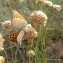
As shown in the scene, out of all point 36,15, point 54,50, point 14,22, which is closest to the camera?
point 14,22

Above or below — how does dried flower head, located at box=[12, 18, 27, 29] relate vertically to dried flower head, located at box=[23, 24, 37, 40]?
above

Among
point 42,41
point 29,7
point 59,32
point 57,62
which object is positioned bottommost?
point 57,62

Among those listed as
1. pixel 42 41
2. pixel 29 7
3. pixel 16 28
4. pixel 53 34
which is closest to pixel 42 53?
pixel 42 41

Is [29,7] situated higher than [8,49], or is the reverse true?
[29,7]

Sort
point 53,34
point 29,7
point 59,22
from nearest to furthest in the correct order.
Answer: point 53,34, point 59,22, point 29,7

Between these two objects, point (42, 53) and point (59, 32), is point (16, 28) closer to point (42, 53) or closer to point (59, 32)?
point (42, 53)

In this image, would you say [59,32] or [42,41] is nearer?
[42,41]

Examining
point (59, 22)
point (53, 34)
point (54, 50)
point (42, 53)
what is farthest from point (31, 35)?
point (59, 22)

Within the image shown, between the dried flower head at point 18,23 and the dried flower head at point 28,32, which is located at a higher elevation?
the dried flower head at point 18,23

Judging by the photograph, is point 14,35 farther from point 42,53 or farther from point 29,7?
point 29,7
